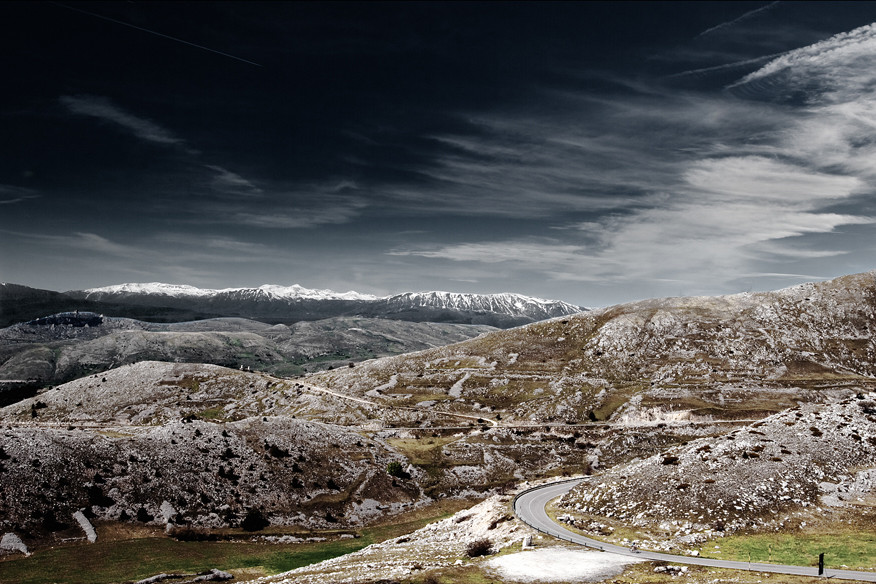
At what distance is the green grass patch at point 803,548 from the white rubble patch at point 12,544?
88.7m

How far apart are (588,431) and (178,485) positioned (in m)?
118

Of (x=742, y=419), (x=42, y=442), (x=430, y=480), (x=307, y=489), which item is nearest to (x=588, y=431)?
(x=742, y=419)

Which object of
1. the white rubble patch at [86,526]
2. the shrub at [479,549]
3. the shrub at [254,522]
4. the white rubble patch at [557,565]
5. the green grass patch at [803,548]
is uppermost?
the green grass patch at [803,548]

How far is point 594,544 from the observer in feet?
186

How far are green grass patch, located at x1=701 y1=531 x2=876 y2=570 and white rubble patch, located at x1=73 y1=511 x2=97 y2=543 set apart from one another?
3384 inches

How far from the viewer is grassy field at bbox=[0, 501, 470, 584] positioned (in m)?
65.7

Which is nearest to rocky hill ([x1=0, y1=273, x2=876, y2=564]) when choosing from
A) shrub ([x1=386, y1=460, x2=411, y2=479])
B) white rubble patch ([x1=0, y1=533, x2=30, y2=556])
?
shrub ([x1=386, y1=460, x2=411, y2=479])

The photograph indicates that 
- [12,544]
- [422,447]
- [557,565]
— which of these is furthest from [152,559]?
[422,447]

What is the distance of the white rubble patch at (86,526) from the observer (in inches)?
3071

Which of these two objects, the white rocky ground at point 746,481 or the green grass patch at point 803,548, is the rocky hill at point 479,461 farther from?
the green grass patch at point 803,548

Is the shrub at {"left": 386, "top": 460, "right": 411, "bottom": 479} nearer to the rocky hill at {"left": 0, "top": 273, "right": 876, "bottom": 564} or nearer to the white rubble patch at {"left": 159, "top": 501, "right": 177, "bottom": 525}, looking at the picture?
the rocky hill at {"left": 0, "top": 273, "right": 876, "bottom": 564}

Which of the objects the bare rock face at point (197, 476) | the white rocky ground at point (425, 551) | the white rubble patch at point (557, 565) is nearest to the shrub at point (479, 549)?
the white rocky ground at point (425, 551)

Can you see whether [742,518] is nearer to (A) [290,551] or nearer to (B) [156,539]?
(A) [290,551]

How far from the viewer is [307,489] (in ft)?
353
